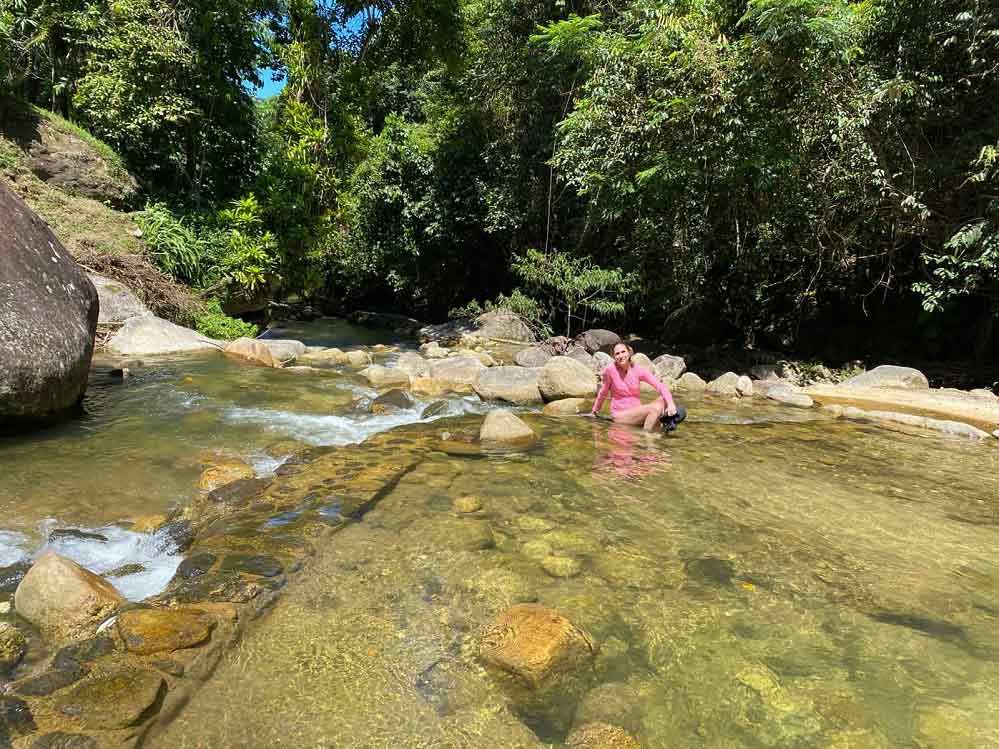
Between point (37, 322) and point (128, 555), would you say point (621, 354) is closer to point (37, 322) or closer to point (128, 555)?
point (128, 555)

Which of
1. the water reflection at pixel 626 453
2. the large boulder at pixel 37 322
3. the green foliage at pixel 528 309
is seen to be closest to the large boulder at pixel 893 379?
the water reflection at pixel 626 453

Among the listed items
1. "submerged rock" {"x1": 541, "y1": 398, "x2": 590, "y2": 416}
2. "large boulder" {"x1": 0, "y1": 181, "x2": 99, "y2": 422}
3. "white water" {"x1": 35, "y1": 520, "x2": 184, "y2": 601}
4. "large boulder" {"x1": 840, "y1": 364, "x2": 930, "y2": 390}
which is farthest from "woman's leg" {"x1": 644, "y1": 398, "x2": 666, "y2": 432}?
"large boulder" {"x1": 840, "y1": 364, "x2": 930, "y2": 390}

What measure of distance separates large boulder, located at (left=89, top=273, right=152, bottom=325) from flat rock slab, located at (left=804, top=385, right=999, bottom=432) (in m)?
12.7

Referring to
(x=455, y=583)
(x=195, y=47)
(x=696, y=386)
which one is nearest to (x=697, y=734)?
(x=455, y=583)

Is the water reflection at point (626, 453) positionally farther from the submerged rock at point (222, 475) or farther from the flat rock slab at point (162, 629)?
the flat rock slab at point (162, 629)

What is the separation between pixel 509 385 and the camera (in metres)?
8.18

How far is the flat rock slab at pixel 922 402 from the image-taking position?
8.25 metres

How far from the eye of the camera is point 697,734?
2070mm

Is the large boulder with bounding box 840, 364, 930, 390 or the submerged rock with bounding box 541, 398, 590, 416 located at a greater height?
the large boulder with bounding box 840, 364, 930, 390

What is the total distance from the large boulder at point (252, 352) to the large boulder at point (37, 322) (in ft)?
13.9

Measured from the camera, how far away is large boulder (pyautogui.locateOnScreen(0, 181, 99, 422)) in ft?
14.8

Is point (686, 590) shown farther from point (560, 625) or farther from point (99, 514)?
point (99, 514)

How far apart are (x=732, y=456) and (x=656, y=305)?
1126cm

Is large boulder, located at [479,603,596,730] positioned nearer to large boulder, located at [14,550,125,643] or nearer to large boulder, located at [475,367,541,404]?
large boulder, located at [14,550,125,643]
